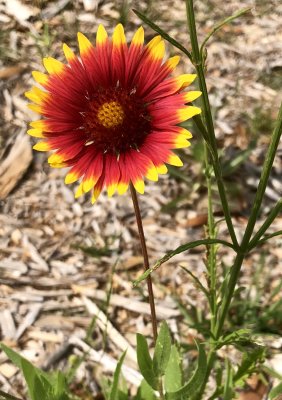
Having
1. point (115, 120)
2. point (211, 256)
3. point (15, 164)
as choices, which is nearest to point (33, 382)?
point (211, 256)

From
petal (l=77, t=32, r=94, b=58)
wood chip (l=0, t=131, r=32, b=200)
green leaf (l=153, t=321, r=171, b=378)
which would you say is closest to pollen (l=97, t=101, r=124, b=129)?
petal (l=77, t=32, r=94, b=58)

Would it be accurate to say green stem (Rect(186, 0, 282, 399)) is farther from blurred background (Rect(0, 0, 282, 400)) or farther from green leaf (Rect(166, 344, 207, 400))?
blurred background (Rect(0, 0, 282, 400))

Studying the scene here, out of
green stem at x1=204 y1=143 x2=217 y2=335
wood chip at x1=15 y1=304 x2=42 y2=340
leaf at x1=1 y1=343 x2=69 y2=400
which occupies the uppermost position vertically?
green stem at x1=204 y1=143 x2=217 y2=335

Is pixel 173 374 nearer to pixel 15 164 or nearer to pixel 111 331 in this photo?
pixel 111 331

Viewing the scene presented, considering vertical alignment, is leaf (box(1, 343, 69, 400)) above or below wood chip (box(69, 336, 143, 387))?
below

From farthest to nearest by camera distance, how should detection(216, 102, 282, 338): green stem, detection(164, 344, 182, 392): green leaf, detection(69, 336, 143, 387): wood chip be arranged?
1. detection(69, 336, 143, 387): wood chip
2. detection(164, 344, 182, 392): green leaf
3. detection(216, 102, 282, 338): green stem

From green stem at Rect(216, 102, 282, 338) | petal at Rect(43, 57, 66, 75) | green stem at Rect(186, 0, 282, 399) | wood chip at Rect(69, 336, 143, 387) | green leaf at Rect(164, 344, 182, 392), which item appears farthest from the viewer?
wood chip at Rect(69, 336, 143, 387)

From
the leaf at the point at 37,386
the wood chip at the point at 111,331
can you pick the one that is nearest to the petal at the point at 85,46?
the leaf at the point at 37,386
